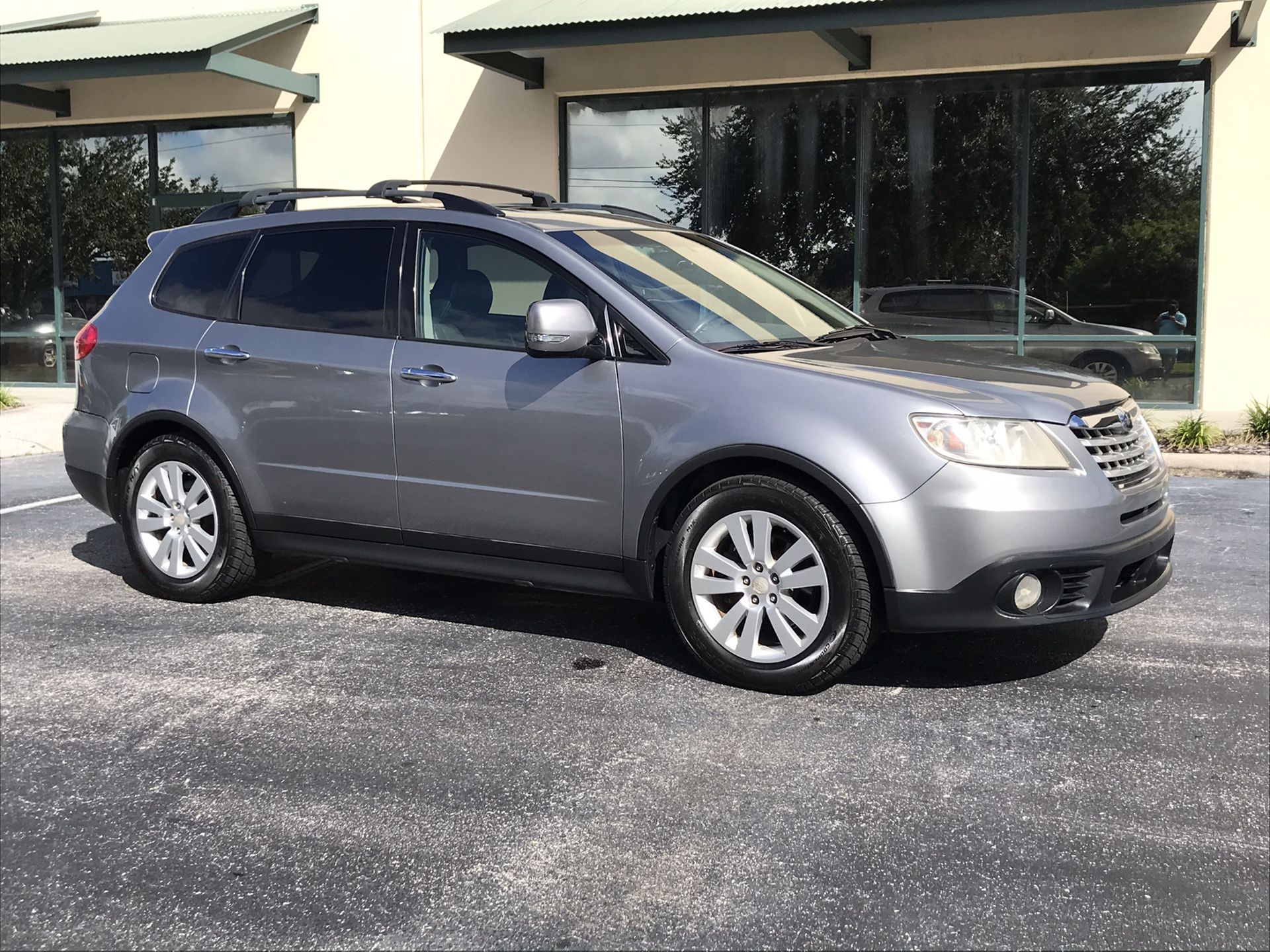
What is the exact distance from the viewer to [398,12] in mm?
15305

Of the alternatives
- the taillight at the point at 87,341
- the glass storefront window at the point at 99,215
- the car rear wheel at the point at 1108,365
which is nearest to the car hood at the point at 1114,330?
the car rear wheel at the point at 1108,365

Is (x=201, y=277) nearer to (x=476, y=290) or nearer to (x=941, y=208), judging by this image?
(x=476, y=290)

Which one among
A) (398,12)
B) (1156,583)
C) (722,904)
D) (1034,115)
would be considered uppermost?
(398,12)

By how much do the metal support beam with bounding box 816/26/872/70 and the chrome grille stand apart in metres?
8.30

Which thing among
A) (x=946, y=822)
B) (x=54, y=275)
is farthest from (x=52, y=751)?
(x=54, y=275)

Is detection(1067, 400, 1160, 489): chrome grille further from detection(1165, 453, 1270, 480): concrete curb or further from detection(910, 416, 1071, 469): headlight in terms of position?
detection(1165, 453, 1270, 480): concrete curb

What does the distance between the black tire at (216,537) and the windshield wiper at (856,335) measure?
8.85 ft

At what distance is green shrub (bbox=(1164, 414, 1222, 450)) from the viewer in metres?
11.1

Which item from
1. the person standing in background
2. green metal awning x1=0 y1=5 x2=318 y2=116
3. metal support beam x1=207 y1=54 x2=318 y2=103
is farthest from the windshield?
green metal awning x1=0 y1=5 x2=318 y2=116

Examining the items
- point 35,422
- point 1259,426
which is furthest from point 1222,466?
point 35,422

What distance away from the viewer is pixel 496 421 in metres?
5.15

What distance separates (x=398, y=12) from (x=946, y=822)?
1378cm

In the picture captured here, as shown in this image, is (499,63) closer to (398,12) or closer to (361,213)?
(398,12)

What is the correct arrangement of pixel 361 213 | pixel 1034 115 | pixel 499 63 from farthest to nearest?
pixel 499 63, pixel 1034 115, pixel 361 213
